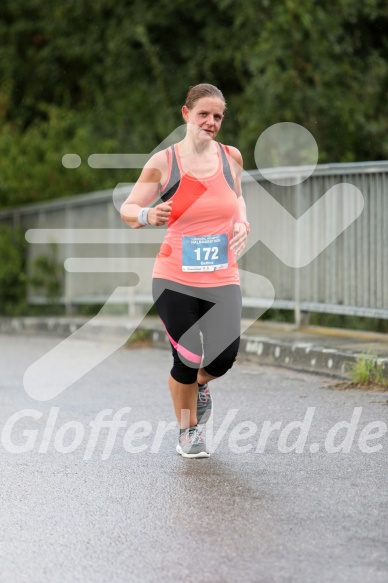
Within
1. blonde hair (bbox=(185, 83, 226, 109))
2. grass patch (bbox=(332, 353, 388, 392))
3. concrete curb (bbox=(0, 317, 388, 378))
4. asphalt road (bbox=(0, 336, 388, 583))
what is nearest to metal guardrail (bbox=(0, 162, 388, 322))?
concrete curb (bbox=(0, 317, 388, 378))

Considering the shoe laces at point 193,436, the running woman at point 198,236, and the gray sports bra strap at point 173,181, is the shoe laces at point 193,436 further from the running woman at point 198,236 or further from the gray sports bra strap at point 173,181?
the gray sports bra strap at point 173,181

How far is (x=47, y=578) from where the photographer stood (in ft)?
14.8

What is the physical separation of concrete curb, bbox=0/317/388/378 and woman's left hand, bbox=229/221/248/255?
9.68 ft

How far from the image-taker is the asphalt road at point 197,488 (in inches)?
183

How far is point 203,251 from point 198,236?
0.26 ft

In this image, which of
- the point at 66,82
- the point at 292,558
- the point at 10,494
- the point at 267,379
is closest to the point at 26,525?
the point at 10,494

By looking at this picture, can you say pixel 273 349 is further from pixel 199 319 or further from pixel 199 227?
pixel 199 227

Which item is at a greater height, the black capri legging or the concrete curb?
the black capri legging

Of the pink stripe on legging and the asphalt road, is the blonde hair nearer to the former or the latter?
the pink stripe on legging

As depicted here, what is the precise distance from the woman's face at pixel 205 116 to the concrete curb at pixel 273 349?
10.4 ft

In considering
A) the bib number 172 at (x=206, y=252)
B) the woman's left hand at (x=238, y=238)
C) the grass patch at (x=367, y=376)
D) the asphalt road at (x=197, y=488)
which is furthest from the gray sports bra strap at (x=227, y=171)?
the grass patch at (x=367, y=376)

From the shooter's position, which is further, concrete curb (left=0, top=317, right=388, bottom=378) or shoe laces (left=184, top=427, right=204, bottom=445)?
concrete curb (left=0, top=317, right=388, bottom=378)

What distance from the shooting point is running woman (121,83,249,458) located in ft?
21.4

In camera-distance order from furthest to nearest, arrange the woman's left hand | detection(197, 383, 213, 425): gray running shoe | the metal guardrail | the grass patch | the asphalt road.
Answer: the metal guardrail
the grass patch
detection(197, 383, 213, 425): gray running shoe
the woman's left hand
the asphalt road
